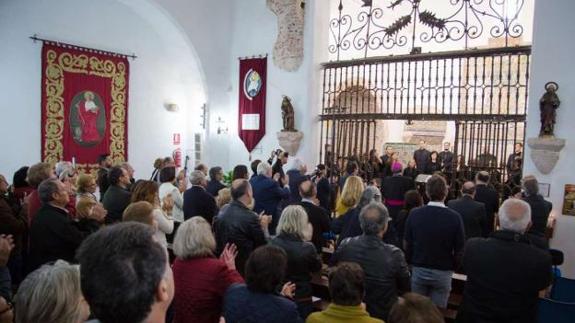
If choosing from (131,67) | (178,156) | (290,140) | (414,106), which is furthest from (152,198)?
(178,156)

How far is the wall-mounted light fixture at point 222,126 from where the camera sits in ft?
36.6

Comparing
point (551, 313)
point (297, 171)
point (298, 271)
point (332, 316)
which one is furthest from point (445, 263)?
point (297, 171)

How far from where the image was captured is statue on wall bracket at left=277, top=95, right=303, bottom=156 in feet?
31.9

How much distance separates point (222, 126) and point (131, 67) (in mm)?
2605

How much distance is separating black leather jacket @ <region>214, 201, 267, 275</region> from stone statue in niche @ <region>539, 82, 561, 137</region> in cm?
512

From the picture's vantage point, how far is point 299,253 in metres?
3.15

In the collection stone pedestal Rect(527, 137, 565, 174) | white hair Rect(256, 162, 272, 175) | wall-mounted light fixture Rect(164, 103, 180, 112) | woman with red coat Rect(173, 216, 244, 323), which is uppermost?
wall-mounted light fixture Rect(164, 103, 180, 112)

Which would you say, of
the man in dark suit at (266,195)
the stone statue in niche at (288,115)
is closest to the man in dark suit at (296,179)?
the man in dark suit at (266,195)

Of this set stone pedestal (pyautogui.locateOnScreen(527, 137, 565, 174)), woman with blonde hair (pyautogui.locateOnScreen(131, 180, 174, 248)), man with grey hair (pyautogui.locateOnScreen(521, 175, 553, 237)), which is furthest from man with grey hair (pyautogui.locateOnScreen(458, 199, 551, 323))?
stone pedestal (pyautogui.locateOnScreen(527, 137, 565, 174))

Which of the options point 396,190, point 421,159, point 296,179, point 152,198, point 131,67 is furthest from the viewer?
point 131,67

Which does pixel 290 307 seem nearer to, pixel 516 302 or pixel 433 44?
pixel 516 302

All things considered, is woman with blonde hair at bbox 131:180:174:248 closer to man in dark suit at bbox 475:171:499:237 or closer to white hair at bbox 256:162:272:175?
white hair at bbox 256:162:272:175

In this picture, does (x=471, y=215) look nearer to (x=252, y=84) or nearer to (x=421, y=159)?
(x=421, y=159)

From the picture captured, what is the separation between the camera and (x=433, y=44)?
47.9ft
